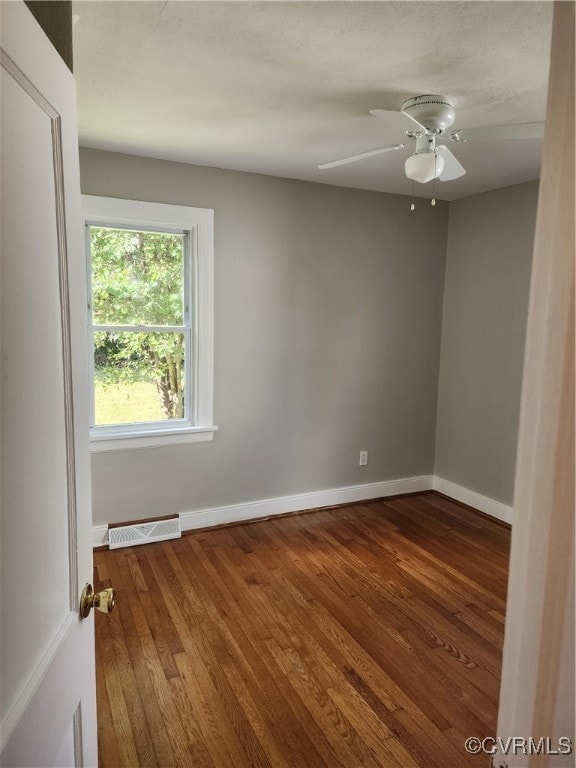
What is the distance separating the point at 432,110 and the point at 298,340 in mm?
1838

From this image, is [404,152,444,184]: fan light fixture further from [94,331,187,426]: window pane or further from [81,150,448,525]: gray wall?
[94,331,187,426]: window pane

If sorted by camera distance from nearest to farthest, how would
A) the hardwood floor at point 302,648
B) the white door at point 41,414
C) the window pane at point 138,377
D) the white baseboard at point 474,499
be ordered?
the white door at point 41,414
the hardwood floor at point 302,648
the window pane at point 138,377
the white baseboard at point 474,499

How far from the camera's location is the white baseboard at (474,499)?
3656 millimetres

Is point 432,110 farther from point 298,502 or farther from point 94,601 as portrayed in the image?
point 298,502

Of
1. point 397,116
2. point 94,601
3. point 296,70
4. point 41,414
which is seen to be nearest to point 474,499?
point 397,116

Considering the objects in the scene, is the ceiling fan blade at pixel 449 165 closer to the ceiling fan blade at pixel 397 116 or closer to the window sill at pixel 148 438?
the ceiling fan blade at pixel 397 116

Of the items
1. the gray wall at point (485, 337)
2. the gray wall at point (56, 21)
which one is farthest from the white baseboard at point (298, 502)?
the gray wall at point (56, 21)

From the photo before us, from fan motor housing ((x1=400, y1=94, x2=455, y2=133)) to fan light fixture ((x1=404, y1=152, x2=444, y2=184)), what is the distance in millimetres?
175

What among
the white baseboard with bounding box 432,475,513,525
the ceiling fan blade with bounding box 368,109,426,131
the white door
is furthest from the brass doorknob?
the white baseboard with bounding box 432,475,513,525

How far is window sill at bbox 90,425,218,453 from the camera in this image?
307 cm

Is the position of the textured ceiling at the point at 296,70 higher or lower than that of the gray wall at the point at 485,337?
higher

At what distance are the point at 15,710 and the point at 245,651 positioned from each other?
1.65 m

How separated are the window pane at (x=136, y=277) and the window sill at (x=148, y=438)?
0.72 meters

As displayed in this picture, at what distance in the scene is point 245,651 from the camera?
219 cm
